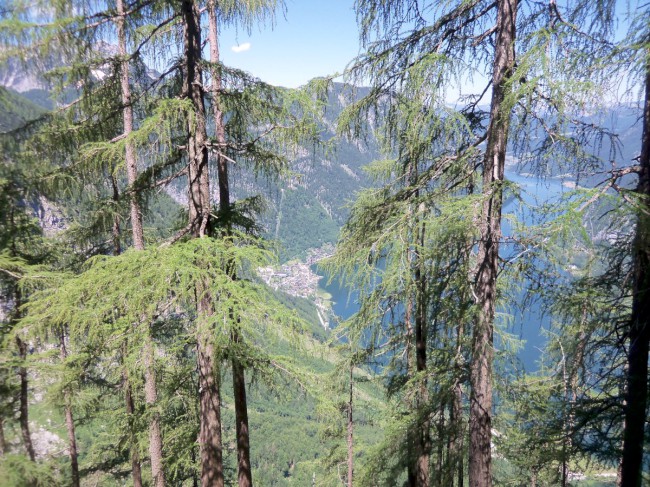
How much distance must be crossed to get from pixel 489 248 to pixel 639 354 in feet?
7.24

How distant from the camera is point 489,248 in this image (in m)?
3.14

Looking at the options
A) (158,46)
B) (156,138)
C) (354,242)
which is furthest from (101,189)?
(354,242)

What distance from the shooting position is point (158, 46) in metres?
4.88

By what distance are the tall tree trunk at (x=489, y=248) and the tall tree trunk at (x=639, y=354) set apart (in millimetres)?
1354

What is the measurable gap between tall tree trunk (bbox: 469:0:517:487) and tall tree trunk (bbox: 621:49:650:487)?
135cm

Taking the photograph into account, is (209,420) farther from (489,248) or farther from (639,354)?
(639,354)

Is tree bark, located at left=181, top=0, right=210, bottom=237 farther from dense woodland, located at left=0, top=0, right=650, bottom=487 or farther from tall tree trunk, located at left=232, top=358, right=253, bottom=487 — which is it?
tall tree trunk, located at left=232, top=358, right=253, bottom=487

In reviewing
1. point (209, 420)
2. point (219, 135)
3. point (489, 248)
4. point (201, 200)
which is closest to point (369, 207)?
Result: point (489, 248)

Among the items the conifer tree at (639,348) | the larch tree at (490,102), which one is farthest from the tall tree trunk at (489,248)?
the conifer tree at (639,348)

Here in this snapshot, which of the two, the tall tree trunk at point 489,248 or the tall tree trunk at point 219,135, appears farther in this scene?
the tall tree trunk at point 219,135

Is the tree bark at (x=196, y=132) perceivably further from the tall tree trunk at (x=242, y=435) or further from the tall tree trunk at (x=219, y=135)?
the tall tree trunk at (x=242, y=435)

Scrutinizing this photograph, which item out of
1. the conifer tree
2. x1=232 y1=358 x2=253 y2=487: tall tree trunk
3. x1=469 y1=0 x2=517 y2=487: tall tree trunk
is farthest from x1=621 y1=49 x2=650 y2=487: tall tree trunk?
x1=232 y1=358 x2=253 y2=487: tall tree trunk

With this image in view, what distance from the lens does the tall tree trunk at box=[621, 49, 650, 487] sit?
3.34m

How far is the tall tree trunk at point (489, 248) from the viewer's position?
3.01 metres
